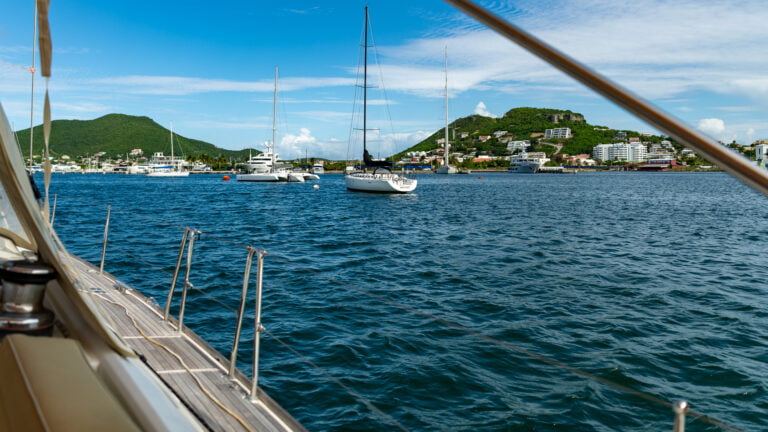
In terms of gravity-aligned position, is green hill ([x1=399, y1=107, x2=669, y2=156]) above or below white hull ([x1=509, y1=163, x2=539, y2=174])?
above

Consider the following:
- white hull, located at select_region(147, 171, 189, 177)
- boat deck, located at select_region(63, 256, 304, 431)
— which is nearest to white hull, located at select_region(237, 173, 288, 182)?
white hull, located at select_region(147, 171, 189, 177)

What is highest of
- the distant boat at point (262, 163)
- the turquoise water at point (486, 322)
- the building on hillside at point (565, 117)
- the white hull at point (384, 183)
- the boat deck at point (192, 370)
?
the building on hillside at point (565, 117)

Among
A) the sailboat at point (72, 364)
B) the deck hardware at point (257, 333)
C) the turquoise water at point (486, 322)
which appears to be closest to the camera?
the sailboat at point (72, 364)

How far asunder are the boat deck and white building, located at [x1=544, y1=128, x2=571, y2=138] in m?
165

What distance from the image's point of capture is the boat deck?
7.84ft

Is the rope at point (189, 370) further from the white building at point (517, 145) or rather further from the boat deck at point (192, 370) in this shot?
the white building at point (517, 145)

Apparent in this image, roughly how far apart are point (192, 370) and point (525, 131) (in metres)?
166

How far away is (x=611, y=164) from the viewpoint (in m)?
141

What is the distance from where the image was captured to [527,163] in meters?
121

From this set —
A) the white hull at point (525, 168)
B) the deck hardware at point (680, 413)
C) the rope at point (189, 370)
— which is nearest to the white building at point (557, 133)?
the white hull at point (525, 168)

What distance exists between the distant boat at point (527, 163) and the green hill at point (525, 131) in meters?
20.0

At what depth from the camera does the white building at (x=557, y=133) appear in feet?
516

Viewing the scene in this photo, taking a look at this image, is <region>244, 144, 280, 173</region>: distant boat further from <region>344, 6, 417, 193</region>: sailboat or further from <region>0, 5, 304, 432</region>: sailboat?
<region>0, 5, 304, 432</region>: sailboat

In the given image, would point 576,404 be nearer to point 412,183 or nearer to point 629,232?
point 629,232
